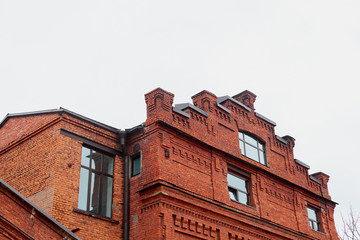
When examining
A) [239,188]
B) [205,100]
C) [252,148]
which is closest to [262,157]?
[252,148]

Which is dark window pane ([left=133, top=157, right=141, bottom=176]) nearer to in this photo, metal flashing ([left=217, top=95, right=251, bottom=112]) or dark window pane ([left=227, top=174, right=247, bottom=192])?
dark window pane ([left=227, top=174, right=247, bottom=192])

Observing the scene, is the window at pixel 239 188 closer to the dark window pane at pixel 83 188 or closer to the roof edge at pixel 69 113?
the roof edge at pixel 69 113

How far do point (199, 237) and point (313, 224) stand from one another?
28.1 feet

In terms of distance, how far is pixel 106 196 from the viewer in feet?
56.1

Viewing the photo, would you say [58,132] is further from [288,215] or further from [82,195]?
[288,215]

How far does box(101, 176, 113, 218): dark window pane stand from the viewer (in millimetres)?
16859

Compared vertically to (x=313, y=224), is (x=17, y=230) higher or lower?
lower

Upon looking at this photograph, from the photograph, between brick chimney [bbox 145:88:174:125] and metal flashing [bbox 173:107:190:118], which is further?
metal flashing [bbox 173:107:190:118]

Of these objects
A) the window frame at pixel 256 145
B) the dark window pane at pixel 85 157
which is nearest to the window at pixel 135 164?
the dark window pane at pixel 85 157

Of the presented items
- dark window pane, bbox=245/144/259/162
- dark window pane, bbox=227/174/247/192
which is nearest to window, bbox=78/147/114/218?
dark window pane, bbox=227/174/247/192

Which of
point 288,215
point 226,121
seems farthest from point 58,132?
point 288,215

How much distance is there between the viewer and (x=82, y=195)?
16.5 metres

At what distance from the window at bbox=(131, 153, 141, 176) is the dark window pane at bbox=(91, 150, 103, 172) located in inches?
47.9

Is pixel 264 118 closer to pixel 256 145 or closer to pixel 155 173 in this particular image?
pixel 256 145
